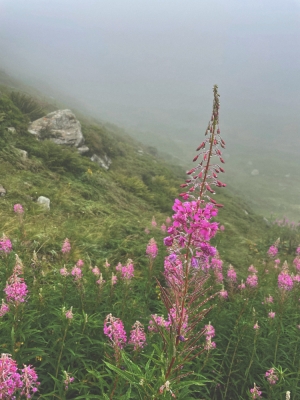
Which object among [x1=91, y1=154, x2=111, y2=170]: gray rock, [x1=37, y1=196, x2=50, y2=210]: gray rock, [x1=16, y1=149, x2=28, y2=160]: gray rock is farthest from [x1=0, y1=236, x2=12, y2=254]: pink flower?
[x1=91, y1=154, x2=111, y2=170]: gray rock

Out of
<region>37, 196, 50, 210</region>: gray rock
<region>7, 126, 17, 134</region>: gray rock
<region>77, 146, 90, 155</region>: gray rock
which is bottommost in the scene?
<region>77, 146, 90, 155</region>: gray rock

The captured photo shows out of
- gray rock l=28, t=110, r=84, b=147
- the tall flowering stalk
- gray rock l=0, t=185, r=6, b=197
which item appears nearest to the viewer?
the tall flowering stalk

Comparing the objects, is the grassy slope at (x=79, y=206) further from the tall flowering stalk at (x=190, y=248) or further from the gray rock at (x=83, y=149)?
the tall flowering stalk at (x=190, y=248)

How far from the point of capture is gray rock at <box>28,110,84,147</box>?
13164 mm

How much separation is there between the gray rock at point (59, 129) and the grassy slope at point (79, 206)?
0.73m

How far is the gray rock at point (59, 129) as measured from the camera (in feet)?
43.2

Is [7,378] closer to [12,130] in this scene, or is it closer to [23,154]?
[23,154]

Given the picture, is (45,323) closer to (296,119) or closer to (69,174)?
(69,174)

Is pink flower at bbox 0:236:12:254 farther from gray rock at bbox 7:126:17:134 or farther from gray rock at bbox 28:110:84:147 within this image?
→ gray rock at bbox 28:110:84:147

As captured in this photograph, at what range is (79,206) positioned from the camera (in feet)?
28.2

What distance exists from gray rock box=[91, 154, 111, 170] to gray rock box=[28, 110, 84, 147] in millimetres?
1038

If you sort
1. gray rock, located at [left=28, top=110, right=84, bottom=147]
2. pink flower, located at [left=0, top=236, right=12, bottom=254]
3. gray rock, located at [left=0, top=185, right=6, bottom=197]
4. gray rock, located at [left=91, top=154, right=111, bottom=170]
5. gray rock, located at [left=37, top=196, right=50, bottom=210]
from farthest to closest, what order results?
1. gray rock, located at [left=91, top=154, right=111, bottom=170]
2. gray rock, located at [left=28, top=110, right=84, bottom=147]
3. gray rock, located at [left=37, top=196, right=50, bottom=210]
4. gray rock, located at [left=0, top=185, right=6, bottom=197]
5. pink flower, located at [left=0, top=236, right=12, bottom=254]

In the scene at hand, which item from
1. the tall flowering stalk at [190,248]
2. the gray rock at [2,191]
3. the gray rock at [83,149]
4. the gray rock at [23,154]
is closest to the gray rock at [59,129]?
the gray rock at [83,149]

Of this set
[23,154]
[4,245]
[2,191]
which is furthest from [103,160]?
[4,245]
